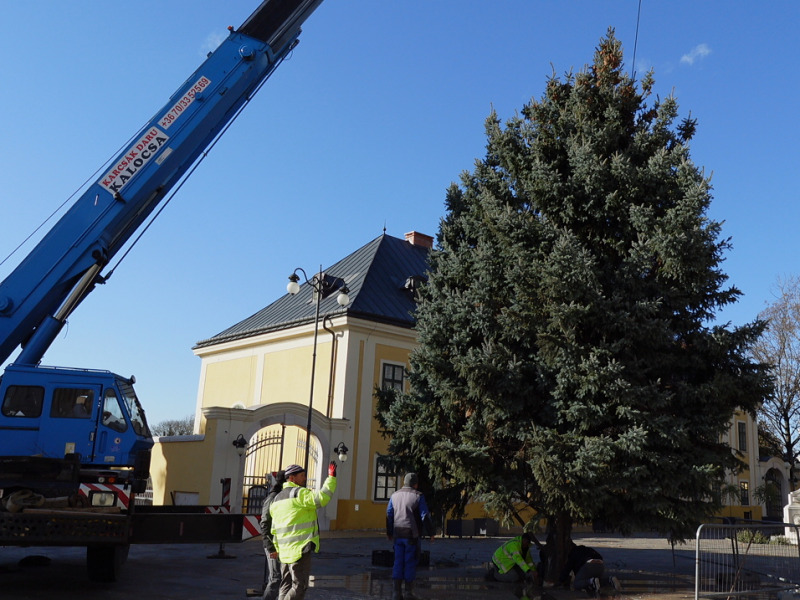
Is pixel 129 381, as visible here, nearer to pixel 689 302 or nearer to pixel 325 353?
pixel 689 302

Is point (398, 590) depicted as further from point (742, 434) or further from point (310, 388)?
point (742, 434)

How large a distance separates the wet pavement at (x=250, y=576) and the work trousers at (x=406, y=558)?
683 millimetres

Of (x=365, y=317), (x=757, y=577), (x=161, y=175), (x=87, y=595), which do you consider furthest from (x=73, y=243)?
(x=365, y=317)

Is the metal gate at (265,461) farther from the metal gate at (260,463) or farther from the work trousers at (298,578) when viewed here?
the work trousers at (298,578)

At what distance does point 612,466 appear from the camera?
10.2 metres

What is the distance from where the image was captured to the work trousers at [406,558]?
31.7 ft

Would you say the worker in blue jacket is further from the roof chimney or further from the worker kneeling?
the roof chimney

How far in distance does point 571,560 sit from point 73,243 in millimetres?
9435

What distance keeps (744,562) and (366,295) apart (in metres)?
17.9

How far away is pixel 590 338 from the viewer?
36.2ft

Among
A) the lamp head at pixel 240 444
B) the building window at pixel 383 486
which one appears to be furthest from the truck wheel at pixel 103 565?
the building window at pixel 383 486

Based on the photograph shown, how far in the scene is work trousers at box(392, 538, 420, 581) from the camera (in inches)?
381

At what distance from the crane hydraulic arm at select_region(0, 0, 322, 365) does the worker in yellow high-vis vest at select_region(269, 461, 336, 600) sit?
20.8 ft

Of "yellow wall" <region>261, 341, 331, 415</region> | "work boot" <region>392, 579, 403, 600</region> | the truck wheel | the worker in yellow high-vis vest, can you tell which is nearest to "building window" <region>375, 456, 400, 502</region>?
"yellow wall" <region>261, 341, 331, 415</region>
